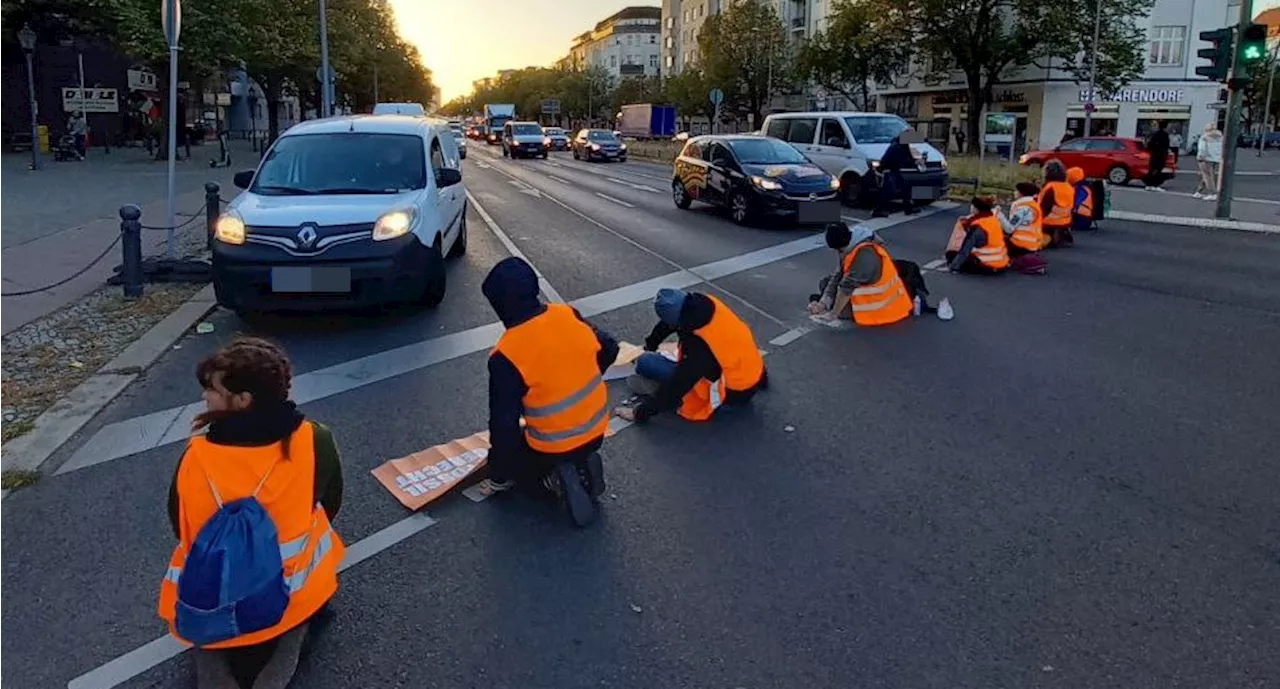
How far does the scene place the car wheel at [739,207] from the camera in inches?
655

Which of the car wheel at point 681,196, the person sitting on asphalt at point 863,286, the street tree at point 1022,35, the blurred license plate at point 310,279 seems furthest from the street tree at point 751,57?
the blurred license plate at point 310,279

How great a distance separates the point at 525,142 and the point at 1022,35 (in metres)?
25.1

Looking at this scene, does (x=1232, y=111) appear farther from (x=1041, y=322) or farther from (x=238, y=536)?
(x=238, y=536)

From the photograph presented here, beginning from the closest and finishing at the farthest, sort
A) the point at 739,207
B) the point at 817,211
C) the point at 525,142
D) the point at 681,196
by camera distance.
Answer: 1. the point at 817,211
2. the point at 739,207
3. the point at 681,196
4. the point at 525,142

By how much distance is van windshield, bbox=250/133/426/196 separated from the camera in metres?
9.06

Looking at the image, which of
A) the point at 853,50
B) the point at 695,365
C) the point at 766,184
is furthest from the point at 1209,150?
the point at 853,50

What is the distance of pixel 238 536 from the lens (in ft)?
9.29

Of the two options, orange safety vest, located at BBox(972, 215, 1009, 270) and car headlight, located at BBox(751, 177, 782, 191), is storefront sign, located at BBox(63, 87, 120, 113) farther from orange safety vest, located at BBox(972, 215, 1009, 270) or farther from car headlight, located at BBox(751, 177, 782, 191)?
orange safety vest, located at BBox(972, 215, 1009, 270)

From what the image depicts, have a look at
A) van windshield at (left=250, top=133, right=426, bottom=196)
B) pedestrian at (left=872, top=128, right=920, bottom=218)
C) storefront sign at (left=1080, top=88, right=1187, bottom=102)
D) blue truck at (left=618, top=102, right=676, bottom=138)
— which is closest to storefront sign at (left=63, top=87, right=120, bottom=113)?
blue truck at (left=618, top=102, right=676, bottom=138)

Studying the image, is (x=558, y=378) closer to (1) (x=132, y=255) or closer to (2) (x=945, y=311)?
(2) (x=945, y=311)

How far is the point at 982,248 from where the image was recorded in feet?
37.1

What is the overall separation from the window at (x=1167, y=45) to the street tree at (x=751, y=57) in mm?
22938

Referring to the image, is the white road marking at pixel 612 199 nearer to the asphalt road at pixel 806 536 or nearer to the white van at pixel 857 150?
the white van at pixel 857 150

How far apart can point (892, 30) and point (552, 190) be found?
106 ft
